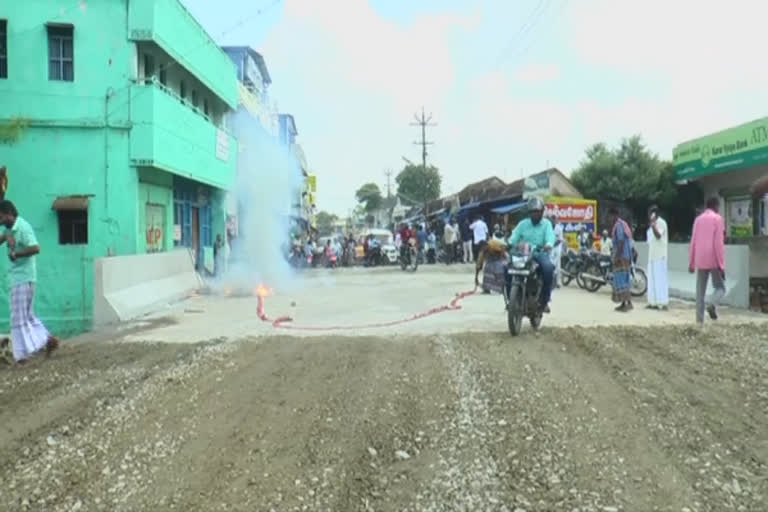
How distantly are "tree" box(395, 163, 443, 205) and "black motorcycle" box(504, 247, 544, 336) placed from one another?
69379 millimetres

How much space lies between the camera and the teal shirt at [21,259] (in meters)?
7.83

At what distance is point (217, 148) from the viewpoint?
23625 mm

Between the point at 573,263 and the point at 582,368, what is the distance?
35.0 ft

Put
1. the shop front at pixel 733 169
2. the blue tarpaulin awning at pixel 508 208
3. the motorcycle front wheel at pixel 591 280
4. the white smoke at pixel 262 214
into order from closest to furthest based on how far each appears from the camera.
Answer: the motorcycle front wheel at pixel 591 280 < the shop front at pixel 733 169 < the white smoke at pixel 262 214 < the blue tarpaulin awning at pixel 508 208

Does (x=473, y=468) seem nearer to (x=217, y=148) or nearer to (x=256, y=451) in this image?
(x=256, y=451)

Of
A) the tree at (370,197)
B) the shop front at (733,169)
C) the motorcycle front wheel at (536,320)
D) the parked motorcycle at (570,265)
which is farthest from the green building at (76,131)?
the tree at (370,197)

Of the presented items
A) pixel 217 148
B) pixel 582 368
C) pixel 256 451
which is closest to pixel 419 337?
pixel 582 368

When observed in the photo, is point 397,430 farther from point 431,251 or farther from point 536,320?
point 431,251

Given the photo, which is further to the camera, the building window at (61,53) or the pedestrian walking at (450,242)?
the pedestrian walking at (450,242)

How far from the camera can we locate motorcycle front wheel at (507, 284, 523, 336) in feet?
28.1

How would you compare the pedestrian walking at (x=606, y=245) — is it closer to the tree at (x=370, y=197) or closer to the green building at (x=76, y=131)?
the green building at (x=76, y=131)

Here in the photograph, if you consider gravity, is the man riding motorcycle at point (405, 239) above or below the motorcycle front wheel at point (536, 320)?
above

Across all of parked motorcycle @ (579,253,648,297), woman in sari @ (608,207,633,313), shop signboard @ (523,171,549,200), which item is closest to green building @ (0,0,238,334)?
parked motorcycle @ (579,253,648,297)

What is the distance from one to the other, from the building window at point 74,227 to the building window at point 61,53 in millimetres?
3274
